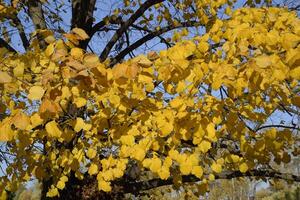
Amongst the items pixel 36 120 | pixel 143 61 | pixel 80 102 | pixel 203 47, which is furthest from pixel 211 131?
pixel 36 120

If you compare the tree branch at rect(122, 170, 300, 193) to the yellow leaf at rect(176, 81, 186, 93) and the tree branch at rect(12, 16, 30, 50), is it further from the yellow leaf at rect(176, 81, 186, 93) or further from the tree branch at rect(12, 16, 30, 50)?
the yellow leaf at rect(176, 81, 186, 93)

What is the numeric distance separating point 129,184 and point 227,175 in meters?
1.46

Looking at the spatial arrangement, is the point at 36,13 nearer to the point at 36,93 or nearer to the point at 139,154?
the point at 139,154

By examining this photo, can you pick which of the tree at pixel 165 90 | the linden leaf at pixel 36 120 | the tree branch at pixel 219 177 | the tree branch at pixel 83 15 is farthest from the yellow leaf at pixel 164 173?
the tree branch at pixel 83 15

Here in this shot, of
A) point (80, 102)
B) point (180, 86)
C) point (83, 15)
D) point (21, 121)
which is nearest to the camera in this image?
point (21, 121)

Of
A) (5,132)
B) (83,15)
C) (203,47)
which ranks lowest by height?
(5,132)

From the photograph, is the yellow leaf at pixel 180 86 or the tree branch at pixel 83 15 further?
the tree branch at pixel 83 15

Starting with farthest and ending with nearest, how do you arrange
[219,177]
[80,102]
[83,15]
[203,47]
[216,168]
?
[83,15], [219,177], [216,168], [203,47], [80,102]

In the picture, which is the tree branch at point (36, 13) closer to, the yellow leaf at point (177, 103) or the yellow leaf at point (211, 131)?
the yellow leaf at point (177, 103)

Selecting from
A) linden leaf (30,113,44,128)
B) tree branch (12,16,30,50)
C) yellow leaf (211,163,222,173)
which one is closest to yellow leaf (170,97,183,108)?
linden leaf (30,113,44,128)

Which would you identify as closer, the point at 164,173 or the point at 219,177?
the point at 164,173

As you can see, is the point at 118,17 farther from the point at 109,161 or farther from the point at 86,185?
the point at 109,161

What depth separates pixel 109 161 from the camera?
3178mm

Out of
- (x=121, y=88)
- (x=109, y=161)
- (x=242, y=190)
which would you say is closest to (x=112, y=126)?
(x=109, y=161)
